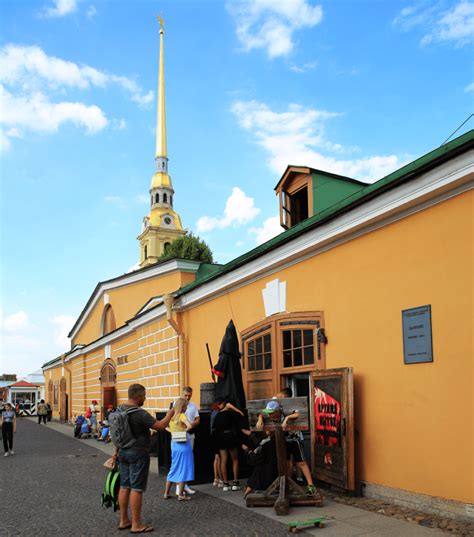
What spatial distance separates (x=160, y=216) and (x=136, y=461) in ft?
207

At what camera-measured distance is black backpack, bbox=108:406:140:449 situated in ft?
20.3

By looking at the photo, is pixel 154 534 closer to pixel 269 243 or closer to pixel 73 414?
pixel 269 243

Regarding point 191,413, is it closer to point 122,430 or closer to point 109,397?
point 122,430

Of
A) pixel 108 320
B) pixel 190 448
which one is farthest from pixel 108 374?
pixel 190 448

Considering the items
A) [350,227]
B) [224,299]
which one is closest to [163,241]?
[224,299]

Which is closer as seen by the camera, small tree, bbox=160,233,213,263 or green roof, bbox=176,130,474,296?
green roof, bbox=176,130,474,296

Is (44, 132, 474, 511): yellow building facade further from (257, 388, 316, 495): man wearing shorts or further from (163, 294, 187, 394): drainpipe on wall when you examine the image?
(163, 294, 187, 394): drainpipe on wall

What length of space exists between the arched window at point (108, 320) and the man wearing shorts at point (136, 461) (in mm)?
18869

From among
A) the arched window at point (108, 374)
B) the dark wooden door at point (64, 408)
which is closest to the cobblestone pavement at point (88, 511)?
the arched window at point (108, 374)

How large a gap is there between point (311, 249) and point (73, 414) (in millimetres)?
25514

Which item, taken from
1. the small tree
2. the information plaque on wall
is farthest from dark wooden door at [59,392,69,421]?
the information plaque on wall

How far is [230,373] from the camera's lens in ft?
31.6

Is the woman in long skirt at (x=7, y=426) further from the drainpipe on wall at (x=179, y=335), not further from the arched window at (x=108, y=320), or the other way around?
the arched window at (x=108, y=320)

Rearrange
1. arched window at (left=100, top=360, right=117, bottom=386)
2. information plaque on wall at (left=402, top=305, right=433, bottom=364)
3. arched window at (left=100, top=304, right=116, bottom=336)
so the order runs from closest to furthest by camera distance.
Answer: information plaque on wall at (left=402, top=305, right=433, bottom=364)
arched window at (left=100, top=360, right=117, bottom=386)
arched window at (left=100, top=304, right=116, bottom=336)
